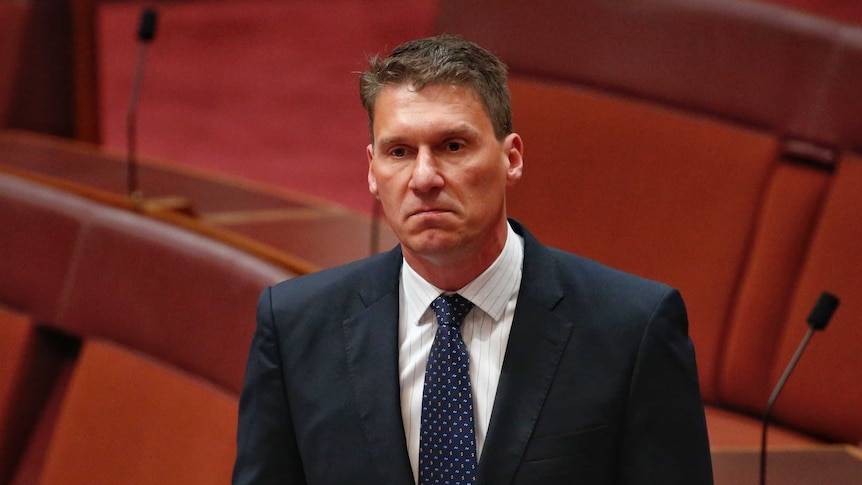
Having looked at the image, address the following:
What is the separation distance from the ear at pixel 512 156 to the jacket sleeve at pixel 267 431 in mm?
140

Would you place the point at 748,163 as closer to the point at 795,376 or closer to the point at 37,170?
the point at 795,376

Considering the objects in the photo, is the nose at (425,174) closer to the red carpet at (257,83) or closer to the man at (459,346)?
the man at (459,346)

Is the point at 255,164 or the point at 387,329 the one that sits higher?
the point at 387,329

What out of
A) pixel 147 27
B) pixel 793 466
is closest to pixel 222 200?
pixel 147 27

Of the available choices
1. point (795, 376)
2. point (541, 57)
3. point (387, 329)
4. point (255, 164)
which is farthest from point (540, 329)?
point (255, 164)

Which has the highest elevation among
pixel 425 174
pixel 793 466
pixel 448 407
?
pixel 425 174

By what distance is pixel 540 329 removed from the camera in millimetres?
525

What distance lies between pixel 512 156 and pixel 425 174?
0.18 ft

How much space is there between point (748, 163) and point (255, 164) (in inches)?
37.4

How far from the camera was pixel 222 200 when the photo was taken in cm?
125

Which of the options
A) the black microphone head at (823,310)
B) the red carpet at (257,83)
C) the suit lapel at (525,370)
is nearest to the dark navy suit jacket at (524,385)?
the suit lapel at (525,370)

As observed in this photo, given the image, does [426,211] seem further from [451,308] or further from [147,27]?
[147,27]

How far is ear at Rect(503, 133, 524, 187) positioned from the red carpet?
45.9 inches

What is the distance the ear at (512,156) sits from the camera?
20.6 inches
